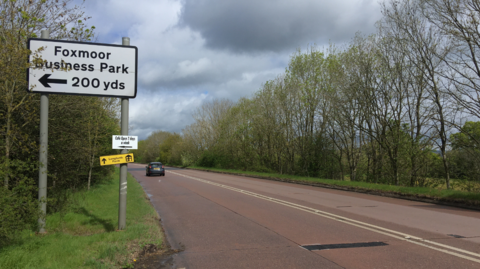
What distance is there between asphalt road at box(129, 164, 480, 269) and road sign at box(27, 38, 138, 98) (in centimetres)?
376

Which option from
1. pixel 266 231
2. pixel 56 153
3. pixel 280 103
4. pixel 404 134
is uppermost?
pixel 280 103

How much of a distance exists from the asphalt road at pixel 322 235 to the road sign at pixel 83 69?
3756 millimetres

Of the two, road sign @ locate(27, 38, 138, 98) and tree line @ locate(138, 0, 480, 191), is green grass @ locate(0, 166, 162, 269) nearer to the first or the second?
road sign @ locate(27, 38, 138, 98)

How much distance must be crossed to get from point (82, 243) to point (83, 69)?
12.1 feet

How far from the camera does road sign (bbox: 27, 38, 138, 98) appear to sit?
6898mm

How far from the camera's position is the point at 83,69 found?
7.14 m

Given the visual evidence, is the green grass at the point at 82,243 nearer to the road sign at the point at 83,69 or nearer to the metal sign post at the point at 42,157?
the metal sign post at the point at 42,157

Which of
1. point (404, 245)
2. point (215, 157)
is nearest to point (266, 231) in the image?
point (404, 245)

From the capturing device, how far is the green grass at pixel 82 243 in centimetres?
498

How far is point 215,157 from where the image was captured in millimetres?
55219

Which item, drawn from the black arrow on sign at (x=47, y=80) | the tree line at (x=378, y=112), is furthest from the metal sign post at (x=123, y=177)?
the tree line at (x=378, y=112)

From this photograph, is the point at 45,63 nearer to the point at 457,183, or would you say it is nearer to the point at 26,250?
the point at 26,250

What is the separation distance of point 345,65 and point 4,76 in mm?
22054

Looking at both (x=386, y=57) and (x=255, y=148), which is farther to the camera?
(x=255, y=148)
